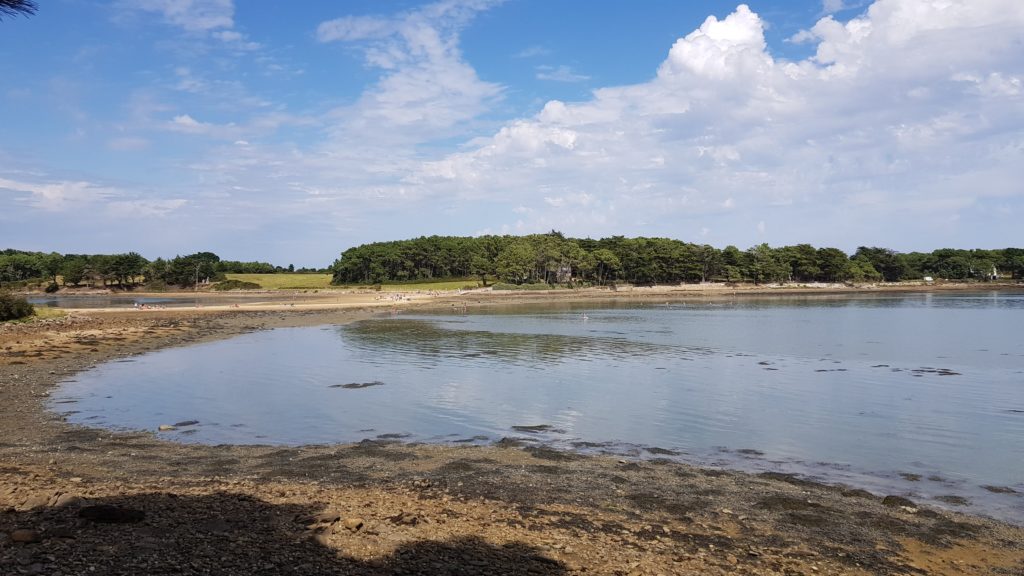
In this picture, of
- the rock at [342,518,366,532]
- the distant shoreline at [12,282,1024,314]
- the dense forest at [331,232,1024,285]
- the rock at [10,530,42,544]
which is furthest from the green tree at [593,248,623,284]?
the rock at [10,530,42,544]

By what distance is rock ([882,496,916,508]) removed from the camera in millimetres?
11934

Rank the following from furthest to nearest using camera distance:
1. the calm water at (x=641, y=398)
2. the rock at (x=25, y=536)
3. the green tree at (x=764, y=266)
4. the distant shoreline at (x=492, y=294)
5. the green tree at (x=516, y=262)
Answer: the green tree at (x=764, y=266) < the green tree at (x=516, y=262) < the distant shoreline at (x=492, y=294) < the calm water at (x=641, y=398) < the rock at (x=25, y=536)

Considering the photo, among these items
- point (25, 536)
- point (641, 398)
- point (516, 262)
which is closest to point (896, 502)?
point (641, 398)

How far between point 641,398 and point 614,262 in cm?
12577

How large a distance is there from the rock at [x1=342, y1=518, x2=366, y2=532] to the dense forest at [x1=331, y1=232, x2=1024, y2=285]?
425ft

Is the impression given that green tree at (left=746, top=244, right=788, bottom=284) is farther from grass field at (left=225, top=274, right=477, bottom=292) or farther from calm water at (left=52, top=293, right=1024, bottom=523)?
calm water at (left=52, top=293, right=1024, bottom=523)

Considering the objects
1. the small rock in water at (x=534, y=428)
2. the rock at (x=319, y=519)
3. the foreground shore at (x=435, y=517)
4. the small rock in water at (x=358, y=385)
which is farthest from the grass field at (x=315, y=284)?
the rock at (x=319, y=519)

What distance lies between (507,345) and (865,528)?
34256 mm

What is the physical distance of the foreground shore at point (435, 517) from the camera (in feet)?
26.4

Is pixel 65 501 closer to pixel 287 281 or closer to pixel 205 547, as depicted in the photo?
pixel 205 547

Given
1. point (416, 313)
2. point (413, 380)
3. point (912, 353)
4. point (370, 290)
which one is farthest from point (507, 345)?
point (370, 290)

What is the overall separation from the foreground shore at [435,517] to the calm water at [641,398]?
2.08 m

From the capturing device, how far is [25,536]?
7949 mm

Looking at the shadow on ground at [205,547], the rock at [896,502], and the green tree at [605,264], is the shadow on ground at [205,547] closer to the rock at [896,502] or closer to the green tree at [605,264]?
the rock at [896,502]
